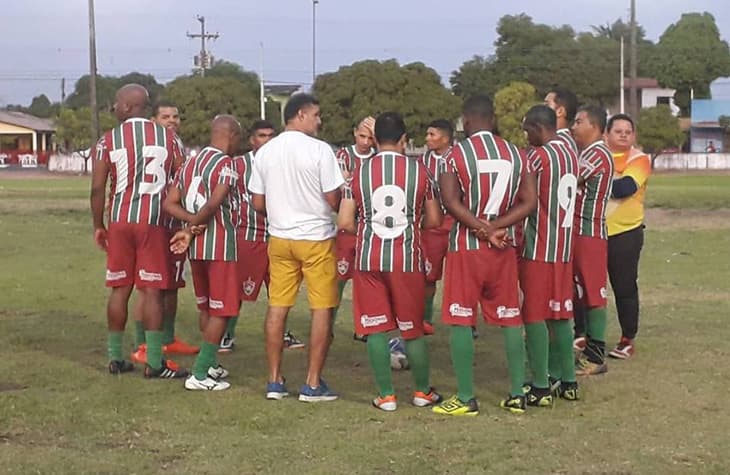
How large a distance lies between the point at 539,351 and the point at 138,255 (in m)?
3.39

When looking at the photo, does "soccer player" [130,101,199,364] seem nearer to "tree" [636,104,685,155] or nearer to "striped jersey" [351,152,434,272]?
"striped jersey" [351,152,434,272]

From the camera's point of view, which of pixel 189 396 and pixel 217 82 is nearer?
pixel 189 396

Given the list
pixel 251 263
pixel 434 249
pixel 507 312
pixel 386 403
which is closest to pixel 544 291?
pixel 507 312

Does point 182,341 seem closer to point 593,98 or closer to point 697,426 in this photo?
point 697,426

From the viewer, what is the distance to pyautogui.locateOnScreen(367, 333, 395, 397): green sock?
774 cm

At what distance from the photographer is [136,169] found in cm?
885

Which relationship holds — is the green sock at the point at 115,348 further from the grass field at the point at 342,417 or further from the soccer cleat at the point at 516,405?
the soccer cleat at the point at 516,405

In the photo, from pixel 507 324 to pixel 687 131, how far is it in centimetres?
8101

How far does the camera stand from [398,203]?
7539 millimetres

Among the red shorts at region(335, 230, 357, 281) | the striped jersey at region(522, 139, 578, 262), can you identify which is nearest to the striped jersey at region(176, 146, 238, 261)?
the red shorts at region(335, 230, 357, 281)

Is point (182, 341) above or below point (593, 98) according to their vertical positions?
below

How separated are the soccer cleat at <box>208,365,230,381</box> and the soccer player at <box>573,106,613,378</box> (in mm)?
2939

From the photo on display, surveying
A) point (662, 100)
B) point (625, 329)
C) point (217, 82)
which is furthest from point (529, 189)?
point (662, 100)

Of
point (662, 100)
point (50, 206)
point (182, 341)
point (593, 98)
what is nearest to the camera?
point (182, 341)
